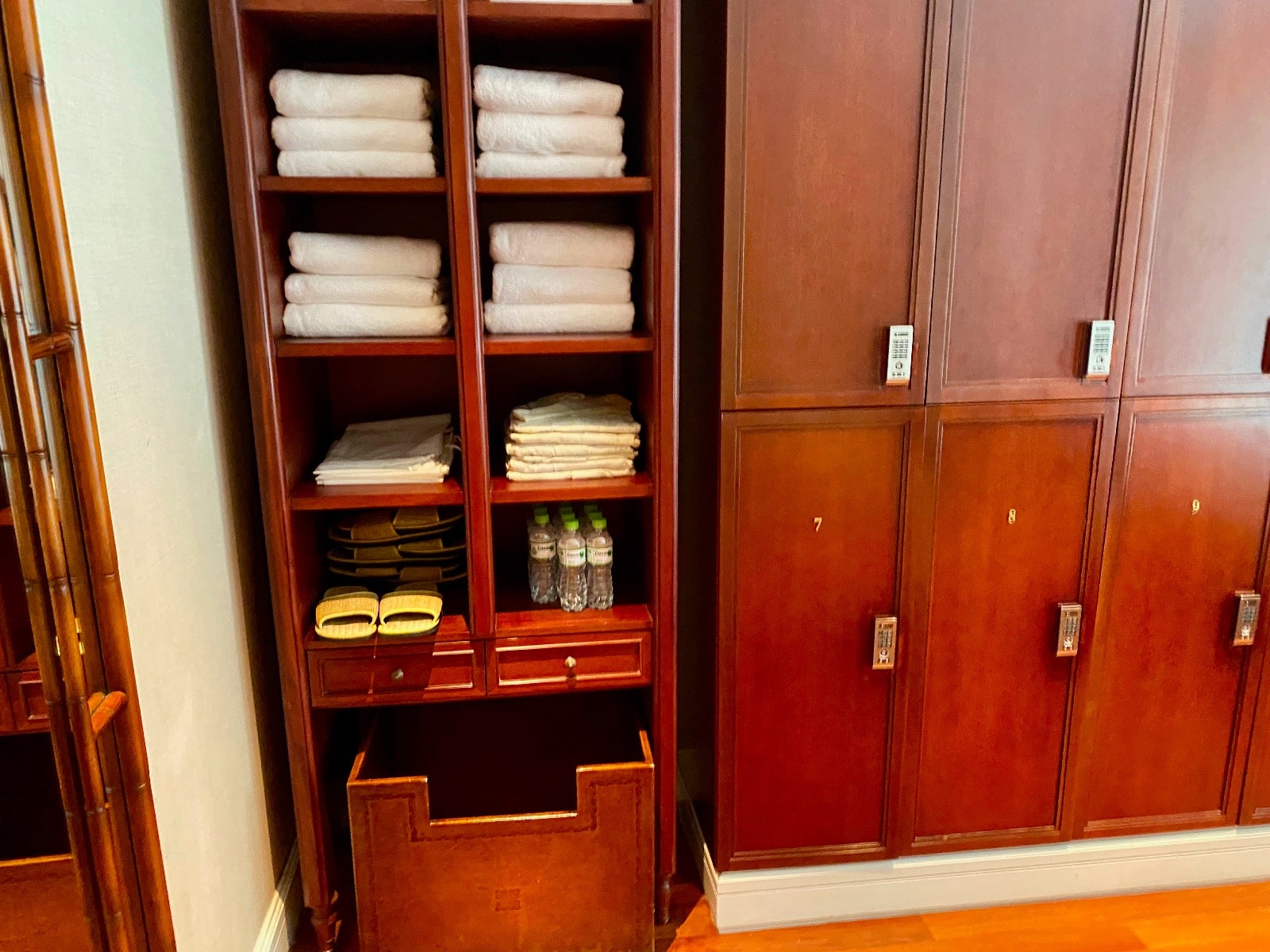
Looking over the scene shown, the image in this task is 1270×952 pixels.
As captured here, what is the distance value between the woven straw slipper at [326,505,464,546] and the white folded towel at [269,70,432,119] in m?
0.72

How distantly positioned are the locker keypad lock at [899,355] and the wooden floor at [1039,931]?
1208 mm

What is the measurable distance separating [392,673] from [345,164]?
918mm

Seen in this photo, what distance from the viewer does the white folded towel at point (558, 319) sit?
5.36ft

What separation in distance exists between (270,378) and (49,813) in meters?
0.77

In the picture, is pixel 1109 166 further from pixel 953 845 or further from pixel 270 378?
pixel 270 378

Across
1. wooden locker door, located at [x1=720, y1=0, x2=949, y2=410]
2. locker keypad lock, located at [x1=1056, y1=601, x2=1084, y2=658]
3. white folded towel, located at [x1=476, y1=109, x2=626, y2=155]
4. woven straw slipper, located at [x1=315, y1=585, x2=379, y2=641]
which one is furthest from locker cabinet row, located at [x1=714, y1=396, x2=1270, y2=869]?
woven straw slipper, located at [x1=315, y1=585, x2=379, y2=641]

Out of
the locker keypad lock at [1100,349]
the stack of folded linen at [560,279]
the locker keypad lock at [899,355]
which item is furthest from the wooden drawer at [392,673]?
the locker keypad lock at [1100,349]

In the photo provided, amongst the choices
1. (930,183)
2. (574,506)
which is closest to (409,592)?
(574,506)

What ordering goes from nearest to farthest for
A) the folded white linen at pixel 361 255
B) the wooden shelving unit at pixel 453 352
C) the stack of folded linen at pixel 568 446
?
the wooden shelving unit at pixel 453 352, the folded white linen at pixel 361 255, the stack of folded linen at pixel 568 446

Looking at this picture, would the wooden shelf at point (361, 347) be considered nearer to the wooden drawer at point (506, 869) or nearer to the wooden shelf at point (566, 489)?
the wooden shelf at point (566, 489)

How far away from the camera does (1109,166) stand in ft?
5.44

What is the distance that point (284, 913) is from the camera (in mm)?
1845

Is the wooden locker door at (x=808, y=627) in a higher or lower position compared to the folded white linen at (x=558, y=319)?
lower

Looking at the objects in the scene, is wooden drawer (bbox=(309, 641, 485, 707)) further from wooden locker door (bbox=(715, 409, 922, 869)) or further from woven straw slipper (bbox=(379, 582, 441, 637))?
wooden locker door (bbox=(715, 409, 922, 869))
